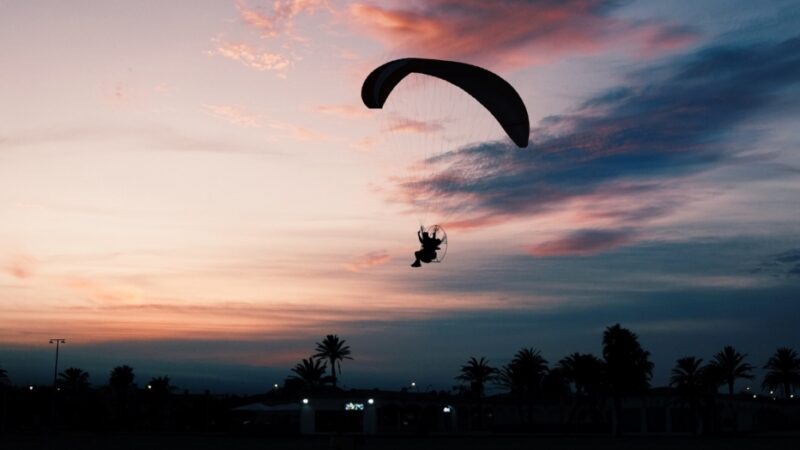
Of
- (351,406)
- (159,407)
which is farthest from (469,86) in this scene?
(159,407)

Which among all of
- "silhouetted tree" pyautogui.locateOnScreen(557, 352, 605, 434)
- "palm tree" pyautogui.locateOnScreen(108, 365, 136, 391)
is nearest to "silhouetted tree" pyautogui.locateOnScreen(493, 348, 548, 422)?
"silhouetted tree" pyautogui.locateOnScreen(557, 352, 605, 434)

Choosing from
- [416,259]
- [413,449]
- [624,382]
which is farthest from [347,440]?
[624,382]

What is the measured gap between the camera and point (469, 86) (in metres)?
33.7

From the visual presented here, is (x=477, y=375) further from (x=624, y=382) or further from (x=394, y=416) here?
(x=624, y=382)

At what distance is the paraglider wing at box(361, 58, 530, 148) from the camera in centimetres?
3288

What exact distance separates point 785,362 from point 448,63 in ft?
355

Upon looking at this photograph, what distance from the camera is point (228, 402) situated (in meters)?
102

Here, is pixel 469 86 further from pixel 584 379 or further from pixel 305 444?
pixel 584 379

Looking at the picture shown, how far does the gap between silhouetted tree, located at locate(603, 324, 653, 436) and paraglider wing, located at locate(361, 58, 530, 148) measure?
5829 centimetres

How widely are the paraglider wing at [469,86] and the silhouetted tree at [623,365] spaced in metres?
58.3

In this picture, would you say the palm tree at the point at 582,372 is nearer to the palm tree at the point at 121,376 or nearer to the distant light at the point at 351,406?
the distant light at the point at 351,406

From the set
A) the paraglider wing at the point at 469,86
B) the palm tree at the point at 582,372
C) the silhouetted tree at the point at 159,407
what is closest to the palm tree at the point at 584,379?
the palm tree at the point at 582,372

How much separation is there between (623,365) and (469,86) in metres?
59.8

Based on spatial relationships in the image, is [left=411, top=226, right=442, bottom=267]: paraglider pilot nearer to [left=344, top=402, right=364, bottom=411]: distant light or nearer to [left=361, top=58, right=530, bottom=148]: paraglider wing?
[left=361, top=58, right=530, bottom=148]: paraglider wing
